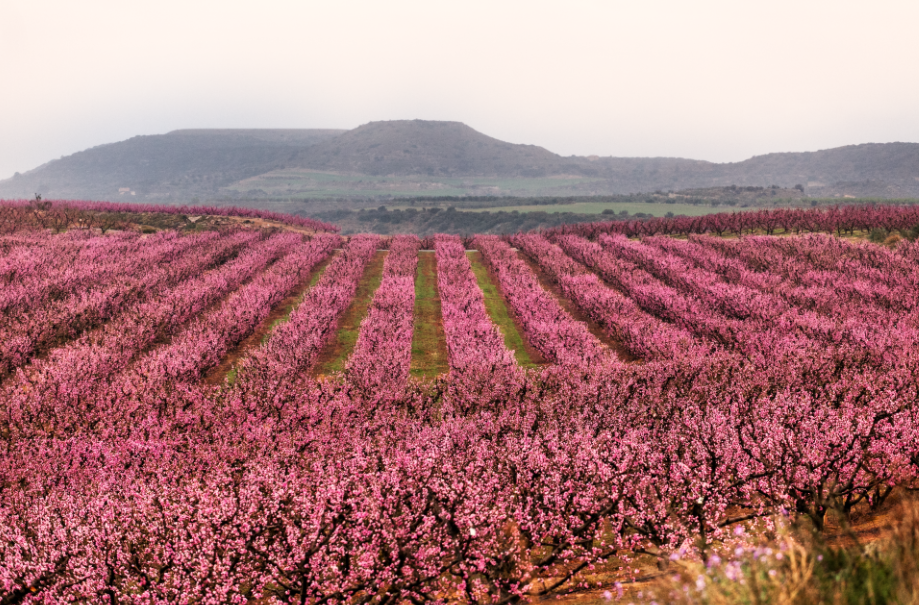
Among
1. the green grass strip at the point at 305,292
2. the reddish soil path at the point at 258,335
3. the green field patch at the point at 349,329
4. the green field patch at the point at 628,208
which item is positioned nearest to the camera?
the reddish soil path at the point at 258,335

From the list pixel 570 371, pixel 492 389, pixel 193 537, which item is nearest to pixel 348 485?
pixel 193 537

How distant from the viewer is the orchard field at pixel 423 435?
8.25 metres

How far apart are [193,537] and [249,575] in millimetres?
985

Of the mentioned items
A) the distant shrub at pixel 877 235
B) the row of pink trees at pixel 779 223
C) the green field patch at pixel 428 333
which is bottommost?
the green field patch at pixel 428 333

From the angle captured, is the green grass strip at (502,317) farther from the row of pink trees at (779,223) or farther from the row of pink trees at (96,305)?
the row of pink trees at (779,223)

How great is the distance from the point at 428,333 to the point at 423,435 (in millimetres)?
17557

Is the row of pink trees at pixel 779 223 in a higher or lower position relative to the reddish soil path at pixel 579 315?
higher

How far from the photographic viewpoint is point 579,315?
103 feet

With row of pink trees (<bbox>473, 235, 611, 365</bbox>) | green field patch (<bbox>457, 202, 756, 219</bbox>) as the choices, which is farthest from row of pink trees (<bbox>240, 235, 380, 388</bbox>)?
green field patch (<bbox>457, 202, 756, 219</bbox>)

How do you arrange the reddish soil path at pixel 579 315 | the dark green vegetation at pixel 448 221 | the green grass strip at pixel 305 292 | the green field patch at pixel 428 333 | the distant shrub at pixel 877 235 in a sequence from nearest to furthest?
1. the green field patch at pixel 428 333
2. the reddish soil path at pixel 579 315
3. the green grass strip at pixel 305 292
4. the distant shrub at pixel 877 235
5. the dark green vegetation at pixel 448 221

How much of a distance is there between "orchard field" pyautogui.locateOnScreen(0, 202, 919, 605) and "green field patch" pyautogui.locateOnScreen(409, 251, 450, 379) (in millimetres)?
306

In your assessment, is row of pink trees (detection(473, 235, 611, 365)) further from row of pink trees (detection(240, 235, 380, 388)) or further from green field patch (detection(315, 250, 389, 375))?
row of pink trees (detection(240, 235, 380, 388))

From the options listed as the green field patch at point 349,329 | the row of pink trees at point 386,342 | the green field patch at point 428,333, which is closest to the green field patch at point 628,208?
the green field patch at point 428,333

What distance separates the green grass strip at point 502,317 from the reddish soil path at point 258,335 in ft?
36.2
